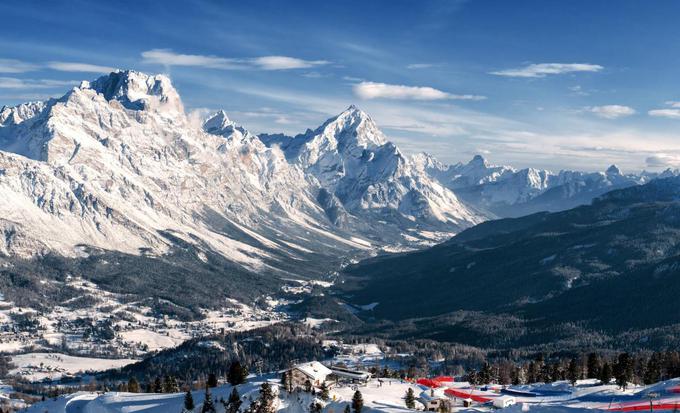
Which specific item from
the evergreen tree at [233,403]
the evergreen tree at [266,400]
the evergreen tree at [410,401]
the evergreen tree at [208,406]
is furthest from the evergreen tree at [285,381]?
the evergreen tree at [410,401]

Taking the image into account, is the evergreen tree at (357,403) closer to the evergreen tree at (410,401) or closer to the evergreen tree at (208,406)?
the evergreen tree at (410,401)

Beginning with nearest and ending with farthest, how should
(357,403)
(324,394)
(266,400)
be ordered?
1. (357,403)
2. (266,400)
3. (324,394)

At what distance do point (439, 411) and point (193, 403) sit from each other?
192 feet

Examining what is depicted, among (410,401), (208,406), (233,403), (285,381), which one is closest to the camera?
(233,403)

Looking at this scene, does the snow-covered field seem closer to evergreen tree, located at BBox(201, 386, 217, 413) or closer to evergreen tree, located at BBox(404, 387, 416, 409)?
evergreen tree, located at BBox(404, 387, 416, 409)

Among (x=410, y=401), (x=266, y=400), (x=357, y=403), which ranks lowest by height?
(x=410, y=401)

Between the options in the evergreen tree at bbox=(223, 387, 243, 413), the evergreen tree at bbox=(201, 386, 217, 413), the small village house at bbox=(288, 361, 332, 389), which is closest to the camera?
the evergreen tree at bbox=(223, 387, 243, 413)

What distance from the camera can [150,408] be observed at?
197 meters

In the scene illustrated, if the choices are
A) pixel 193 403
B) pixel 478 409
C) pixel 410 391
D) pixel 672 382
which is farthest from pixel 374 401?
pixel 672 382

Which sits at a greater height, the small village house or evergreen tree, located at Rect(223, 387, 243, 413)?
the small village house

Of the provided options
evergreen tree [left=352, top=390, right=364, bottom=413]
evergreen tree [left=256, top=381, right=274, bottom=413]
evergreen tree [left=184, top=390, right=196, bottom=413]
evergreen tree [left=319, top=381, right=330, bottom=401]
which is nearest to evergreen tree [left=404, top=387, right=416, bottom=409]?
evergreen tree [left=352, top=390, right=364, bottom=413]

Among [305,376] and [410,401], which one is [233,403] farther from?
[410,401]

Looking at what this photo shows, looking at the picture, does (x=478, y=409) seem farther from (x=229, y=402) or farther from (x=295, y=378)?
(x=229, y=402)

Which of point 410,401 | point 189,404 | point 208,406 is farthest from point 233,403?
point 410,401
